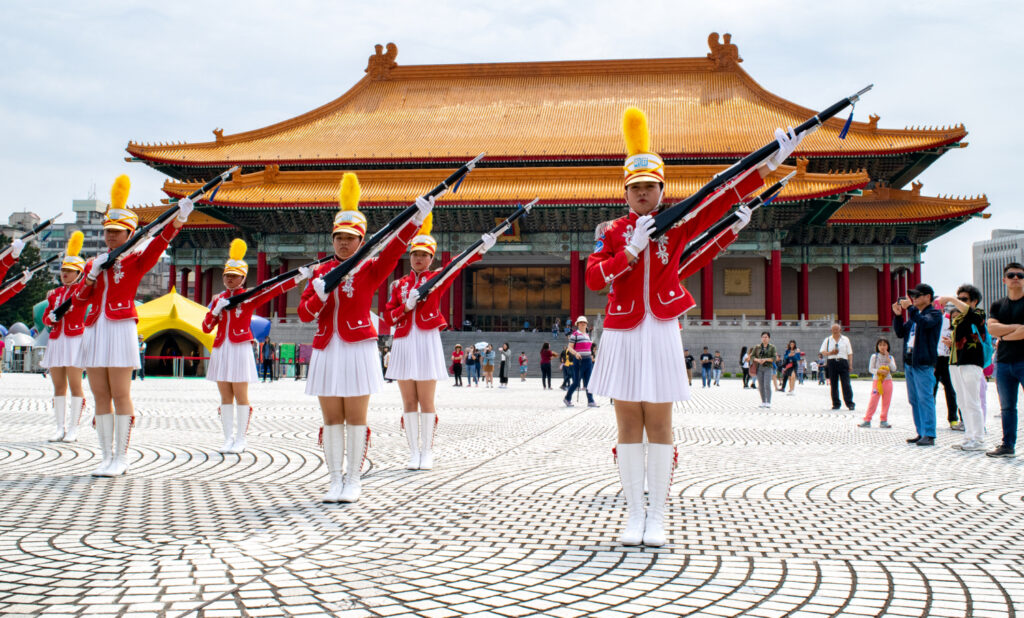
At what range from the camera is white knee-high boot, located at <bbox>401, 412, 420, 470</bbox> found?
6.56 m

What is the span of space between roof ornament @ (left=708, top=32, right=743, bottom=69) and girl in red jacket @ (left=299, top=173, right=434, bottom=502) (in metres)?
38.8

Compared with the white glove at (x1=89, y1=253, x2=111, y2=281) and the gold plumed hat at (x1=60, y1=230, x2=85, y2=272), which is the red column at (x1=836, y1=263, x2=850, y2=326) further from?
the white glove at (x1=89, y1=253, x2=111, y2=281)

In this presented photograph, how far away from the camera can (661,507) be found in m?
4.14

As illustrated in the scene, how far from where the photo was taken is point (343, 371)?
531 cm

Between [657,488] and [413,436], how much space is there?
293 centimetres

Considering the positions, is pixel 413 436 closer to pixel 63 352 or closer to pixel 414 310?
pixel 414 310

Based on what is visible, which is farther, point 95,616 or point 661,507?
point 661,507

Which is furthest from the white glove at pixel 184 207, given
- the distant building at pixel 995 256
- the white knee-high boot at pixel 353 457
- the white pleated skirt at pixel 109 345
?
the distant building at pixel 995 256

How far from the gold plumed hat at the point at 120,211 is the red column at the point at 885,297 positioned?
3449cm

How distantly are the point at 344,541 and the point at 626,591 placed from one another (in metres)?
1.52

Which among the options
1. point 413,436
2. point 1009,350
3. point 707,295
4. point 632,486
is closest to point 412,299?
point 413,436

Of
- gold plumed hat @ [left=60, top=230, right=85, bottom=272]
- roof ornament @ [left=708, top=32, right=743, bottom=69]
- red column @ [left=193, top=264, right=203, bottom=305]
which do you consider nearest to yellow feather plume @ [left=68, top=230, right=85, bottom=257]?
gold plumed hat @ [left=60, top=230, right=85, bottom=272]

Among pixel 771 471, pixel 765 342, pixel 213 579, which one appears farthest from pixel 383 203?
pixel 213 579

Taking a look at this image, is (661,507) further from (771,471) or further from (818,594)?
(771,471)
